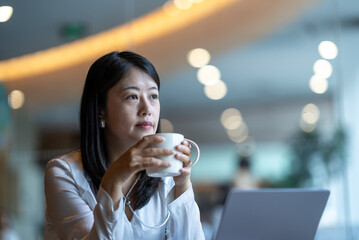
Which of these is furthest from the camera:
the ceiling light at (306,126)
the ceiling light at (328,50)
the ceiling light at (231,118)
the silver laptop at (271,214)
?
the ceiling light at (328,50)

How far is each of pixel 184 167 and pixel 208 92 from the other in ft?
12.1

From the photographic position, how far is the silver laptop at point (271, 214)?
1460 mm

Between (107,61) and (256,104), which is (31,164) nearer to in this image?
(256,104)

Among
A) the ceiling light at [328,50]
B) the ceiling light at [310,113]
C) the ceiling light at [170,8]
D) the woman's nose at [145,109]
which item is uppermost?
the ceiling light at [170,8]

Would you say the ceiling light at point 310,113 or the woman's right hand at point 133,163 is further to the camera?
the ceiling light at point 310,113

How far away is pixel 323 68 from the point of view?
5.39 metres

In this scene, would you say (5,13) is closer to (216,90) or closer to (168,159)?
(216,90)

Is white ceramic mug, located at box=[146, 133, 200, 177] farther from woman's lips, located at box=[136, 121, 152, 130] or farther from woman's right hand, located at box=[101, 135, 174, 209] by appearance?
woman's lips, located at box=[136, 121, 152, 130]

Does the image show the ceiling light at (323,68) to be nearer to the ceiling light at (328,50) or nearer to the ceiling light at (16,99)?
the ceiling light at (328,50)

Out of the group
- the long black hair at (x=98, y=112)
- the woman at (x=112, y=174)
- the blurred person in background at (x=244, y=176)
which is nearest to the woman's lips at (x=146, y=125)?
the woman at (x=112, y=174)

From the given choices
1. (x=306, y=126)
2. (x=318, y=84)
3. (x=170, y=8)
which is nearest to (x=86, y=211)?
(x=170, y=8)

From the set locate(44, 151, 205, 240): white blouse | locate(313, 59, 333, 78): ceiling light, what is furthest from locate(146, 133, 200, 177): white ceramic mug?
locate(313, 59, 333, 78): ceiling light

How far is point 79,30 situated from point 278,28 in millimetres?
1983

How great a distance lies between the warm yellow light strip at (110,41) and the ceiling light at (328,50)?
41.1 inches
